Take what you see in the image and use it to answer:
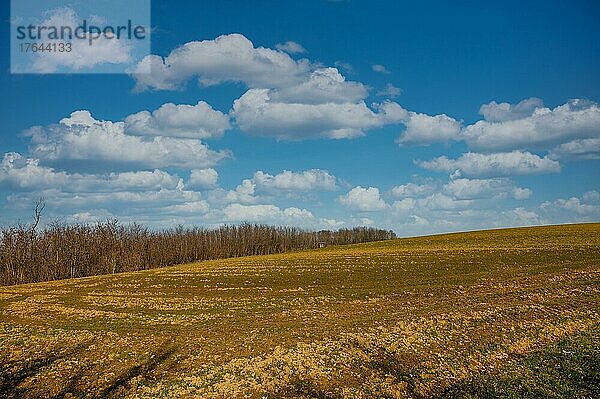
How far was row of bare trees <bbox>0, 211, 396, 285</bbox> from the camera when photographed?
7419 centimetres

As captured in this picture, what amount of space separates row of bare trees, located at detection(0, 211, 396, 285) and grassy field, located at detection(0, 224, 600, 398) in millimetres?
38194

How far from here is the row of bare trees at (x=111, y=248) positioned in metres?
74.2

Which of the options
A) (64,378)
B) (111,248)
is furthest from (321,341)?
(111,248)

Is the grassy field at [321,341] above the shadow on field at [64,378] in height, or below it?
above

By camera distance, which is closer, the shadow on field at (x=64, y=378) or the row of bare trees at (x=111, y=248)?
the shadow on field at (x=64, y=378)

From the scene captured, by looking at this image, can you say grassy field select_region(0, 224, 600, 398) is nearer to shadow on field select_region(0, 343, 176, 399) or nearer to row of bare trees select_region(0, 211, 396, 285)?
shadow on field select_region(0, 343, 176, 399)

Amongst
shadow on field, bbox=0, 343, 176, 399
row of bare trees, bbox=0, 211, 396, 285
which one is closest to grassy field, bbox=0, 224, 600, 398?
shadow on field, bbox=0, 343, 176, 399

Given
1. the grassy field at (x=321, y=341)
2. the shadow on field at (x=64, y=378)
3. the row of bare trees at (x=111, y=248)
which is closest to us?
the grassy field at (x=321, y=341)

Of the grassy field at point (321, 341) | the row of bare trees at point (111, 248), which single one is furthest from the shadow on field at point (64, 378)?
the row of bare trees at point (111, 248)

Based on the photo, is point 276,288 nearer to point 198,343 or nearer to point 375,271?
point 375,271

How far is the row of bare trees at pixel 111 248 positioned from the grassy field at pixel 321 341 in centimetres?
3819

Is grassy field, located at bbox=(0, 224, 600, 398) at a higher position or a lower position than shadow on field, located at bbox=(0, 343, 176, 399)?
higher

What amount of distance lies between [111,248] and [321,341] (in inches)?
3133

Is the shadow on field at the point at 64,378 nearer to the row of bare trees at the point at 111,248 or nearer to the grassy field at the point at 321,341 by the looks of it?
the grassy field at the point at 321,341
